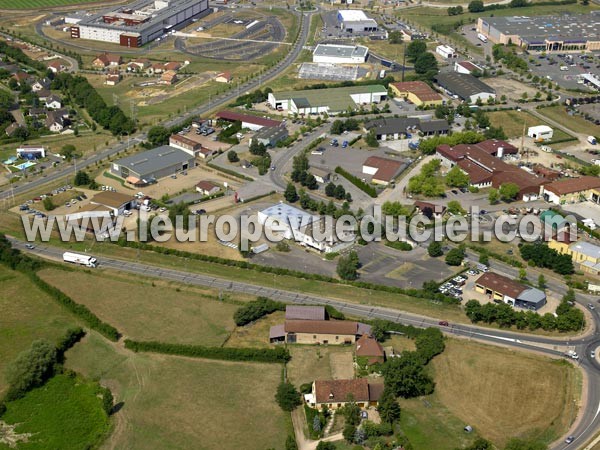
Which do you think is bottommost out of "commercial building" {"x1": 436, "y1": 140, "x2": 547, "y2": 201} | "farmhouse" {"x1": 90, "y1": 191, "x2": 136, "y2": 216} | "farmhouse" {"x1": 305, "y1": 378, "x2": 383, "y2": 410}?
"farmhouse" {"x1": 90, "y1": 191, "x2": 136, "y2": 216}

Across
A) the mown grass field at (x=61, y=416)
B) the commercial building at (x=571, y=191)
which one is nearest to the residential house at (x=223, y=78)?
the commercial building at (x=571, y=191)

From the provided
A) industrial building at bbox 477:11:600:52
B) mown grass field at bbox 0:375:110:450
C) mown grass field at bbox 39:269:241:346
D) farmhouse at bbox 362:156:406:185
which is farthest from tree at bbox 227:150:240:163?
industrial building at bbox 477:11:600:52

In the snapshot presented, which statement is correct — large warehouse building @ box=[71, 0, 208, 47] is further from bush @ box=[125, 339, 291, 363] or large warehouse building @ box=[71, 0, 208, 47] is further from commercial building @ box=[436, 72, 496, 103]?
bush @ box=[125, 339, 291, 363]

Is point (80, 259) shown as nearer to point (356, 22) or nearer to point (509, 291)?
point (509, 291)

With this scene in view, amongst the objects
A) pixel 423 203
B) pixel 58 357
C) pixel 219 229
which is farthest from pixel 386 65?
pixel 58 357

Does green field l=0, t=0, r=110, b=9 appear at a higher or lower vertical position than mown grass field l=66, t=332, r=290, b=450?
lower

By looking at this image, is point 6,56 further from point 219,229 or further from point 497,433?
point 497,433
